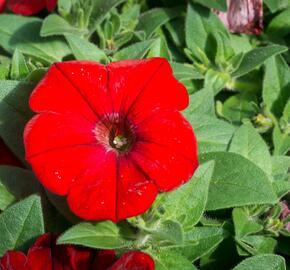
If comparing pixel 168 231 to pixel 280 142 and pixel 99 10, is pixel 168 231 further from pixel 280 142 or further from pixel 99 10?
pixel 99 10

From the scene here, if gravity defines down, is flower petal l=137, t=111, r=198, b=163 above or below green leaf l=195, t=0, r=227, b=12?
below

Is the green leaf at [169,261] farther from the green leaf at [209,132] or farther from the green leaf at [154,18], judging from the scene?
the green leaf at [154,18]

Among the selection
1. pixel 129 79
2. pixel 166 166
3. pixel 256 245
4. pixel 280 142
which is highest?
pixel 129 79

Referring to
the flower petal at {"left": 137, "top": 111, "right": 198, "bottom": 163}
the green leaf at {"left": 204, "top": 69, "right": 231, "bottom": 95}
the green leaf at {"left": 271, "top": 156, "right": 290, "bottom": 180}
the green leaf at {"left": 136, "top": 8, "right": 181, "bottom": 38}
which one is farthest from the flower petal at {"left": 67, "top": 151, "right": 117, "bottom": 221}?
the green leaf at {"left": 136, "top": 8, "right": 181, "bottom": 38}

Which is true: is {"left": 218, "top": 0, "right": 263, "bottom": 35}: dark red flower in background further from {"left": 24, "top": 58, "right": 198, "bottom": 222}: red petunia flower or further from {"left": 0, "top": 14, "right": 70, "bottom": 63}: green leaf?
{"left": 24, "top": 58, "right": 198, "bottom": 222}: red petunia flower

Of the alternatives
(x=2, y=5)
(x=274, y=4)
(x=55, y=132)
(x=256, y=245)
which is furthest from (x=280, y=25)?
(x=55, y=132)

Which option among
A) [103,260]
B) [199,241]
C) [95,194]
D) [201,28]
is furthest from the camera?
[201,28]

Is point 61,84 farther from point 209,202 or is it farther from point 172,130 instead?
point 209,202
